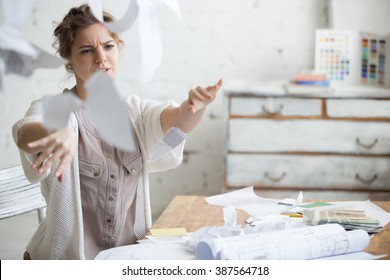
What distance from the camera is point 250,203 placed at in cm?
126

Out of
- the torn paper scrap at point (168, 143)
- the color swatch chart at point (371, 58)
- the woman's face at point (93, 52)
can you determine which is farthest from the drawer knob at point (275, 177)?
the woman's face at point (93, 52)

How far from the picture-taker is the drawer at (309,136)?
238 centimetres

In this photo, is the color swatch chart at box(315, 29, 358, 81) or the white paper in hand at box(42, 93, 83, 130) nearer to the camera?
the white paper in hand at box(42, 93, 83, 130)

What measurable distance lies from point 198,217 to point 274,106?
1270 millimetres

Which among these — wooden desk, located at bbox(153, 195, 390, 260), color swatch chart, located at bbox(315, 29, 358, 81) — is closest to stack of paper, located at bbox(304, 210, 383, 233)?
wooden desk, located at bbox(153, 195, 390, 260)

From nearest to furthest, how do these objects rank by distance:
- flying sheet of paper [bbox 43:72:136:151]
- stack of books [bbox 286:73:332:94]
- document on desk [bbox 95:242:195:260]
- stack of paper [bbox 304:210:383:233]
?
flying sheet of paper [bbox 43:72:136:151]
document on desk [bbox 95:242:195:260]
stack of paper [bbox 304:210:383:233]
stack of books [bbox 286:73:332:94]

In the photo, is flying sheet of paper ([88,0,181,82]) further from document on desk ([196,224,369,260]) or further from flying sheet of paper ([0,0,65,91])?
document on desk ([196,224,369,260])

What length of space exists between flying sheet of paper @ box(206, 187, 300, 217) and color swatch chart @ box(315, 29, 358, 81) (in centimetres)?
135

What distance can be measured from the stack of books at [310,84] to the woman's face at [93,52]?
1.51 metres

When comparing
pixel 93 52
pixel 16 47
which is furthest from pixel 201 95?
pixel 16 47

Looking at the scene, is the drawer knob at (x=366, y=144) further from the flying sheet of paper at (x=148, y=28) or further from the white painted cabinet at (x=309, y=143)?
the flying sheet of paper at (x=148, y=28)

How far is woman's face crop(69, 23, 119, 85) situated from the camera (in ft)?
2.74

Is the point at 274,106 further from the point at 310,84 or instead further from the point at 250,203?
the point at 250,203
